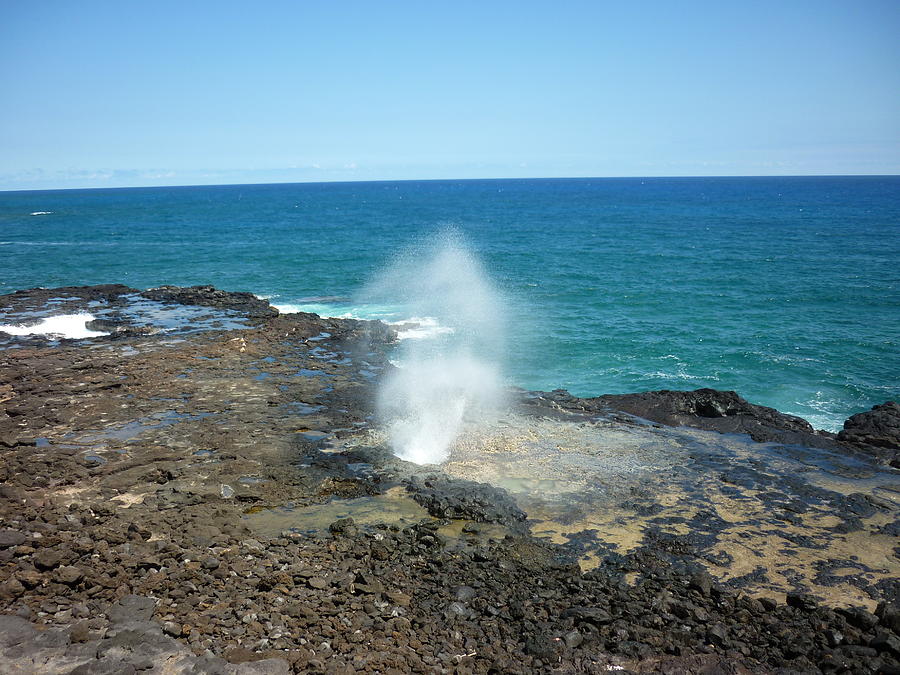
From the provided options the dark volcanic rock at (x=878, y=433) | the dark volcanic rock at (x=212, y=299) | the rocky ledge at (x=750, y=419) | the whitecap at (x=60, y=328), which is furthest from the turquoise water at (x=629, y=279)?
the whitecap at (x=60, y=328)

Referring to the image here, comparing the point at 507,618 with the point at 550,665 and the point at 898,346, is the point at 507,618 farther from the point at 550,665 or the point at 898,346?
the point at 898,346

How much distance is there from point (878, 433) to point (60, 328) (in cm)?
2976

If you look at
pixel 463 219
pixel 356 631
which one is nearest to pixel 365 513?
pixel 356 631

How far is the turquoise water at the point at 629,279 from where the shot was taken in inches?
1008

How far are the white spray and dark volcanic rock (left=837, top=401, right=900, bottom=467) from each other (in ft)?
32.3

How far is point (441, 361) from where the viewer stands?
24609 mm

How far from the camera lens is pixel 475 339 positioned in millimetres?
29625

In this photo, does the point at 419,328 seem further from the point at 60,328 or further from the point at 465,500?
the point at 465,500

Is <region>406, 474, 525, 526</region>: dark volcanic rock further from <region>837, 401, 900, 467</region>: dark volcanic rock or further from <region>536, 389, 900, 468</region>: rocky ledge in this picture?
<region>837, 401, 900, 467</region>: dark volcanic rock

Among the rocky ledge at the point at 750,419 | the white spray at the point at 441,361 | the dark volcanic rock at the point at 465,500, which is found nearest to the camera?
the dark volcanic rock at the point at 465,500

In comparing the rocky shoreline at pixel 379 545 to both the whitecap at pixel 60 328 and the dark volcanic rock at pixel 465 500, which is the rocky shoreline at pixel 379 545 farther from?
Result: the whitecap at pixel 60 328

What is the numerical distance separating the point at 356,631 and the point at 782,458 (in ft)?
A: 39.8

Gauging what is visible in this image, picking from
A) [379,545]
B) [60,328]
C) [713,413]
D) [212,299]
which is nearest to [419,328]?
[212,299]

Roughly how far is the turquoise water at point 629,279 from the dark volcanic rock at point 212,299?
5292mm
